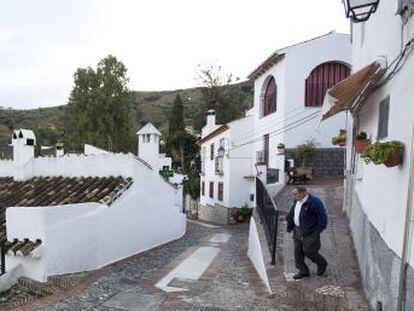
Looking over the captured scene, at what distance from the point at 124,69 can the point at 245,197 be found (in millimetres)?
17180

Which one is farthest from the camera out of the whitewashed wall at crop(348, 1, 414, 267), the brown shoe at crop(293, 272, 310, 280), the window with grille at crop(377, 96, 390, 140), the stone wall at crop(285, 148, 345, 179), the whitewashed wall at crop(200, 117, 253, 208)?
the whitewashed wall at crop(200, 117, 253, 208)

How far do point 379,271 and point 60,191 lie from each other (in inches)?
368

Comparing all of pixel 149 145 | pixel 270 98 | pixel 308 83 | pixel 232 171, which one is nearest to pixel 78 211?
pixel 149 145

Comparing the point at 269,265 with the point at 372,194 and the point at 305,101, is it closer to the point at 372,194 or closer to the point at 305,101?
the point at 372,194

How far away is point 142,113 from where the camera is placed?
→ 8606 cm

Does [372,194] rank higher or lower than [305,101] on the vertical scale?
lower

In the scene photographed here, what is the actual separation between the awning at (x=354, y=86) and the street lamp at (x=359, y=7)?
2.89ft

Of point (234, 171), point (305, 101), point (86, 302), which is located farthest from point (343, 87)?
point (234, 171)

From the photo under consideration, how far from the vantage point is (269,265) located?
7992mm

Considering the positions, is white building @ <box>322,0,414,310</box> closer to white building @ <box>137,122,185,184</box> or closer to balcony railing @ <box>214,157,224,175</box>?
white building @ <box>137,122,185,184</box>

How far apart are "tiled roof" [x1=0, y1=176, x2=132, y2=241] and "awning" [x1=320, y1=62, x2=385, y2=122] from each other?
6.50 meters

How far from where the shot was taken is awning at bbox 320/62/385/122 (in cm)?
615

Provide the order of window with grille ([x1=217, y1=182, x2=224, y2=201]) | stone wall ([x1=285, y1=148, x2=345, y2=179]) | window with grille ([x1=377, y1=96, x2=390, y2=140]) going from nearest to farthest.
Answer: window with grille ([x1=377, y1=96, x2=390, y2=140])
stone wall ([x1=285, y1=148, x2=345, y2=179])
window with grille ([x1=217, y1=182, x2=224, y2=201])

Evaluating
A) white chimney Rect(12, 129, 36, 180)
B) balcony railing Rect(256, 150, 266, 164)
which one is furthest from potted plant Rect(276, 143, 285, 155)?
white chimney Rect(12, 129, 36, 180)
